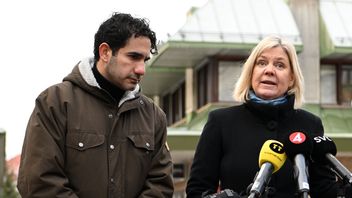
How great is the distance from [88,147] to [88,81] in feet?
1.39

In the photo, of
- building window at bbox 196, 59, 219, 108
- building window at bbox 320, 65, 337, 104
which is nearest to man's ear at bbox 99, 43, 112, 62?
building window at bbox 196, 59, 219, 108

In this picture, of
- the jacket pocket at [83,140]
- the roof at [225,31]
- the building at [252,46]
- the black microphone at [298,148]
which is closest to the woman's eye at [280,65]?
the black microphone at [298,148]

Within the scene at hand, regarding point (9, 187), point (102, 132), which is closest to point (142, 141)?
point (102, 132)

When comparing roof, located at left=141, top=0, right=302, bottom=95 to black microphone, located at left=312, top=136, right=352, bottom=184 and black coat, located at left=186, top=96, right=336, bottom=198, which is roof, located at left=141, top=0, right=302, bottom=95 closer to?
black coat, located at left=186, top=96, right=336, bottom=198

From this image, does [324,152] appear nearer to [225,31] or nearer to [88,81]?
[88,81]

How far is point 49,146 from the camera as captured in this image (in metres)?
4.83

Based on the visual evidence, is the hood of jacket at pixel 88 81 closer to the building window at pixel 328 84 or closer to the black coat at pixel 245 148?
the black coat at pixel 245 148

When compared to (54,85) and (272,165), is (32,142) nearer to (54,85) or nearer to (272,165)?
(54,85)

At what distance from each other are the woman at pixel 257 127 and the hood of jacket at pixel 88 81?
2.03 feet

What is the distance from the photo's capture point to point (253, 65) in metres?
5.33

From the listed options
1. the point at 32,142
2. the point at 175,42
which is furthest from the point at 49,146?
the point at 175,42

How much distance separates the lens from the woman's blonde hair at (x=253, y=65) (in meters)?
5.31

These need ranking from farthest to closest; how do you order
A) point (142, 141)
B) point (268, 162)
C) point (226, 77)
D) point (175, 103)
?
1. point (175, 103)
2. point (226, 77)
3. point (142, 141)
4. point (268, 162)

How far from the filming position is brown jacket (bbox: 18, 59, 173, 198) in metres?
4.81
